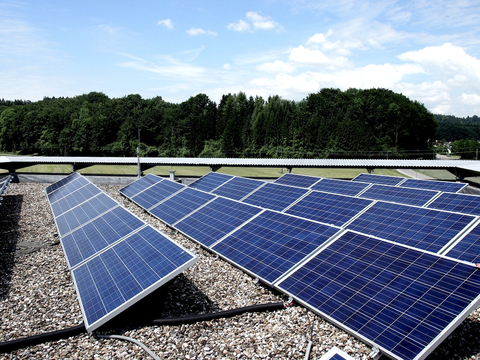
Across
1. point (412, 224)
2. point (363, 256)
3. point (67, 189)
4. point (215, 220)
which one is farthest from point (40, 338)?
point (67, 189)

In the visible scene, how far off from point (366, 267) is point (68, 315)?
29.1 feet

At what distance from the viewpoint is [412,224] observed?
12.5 m

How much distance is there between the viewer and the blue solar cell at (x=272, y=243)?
1089cm

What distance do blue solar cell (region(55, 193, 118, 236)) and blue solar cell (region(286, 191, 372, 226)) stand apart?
9.26m

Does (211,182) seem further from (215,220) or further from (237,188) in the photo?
(215,220)

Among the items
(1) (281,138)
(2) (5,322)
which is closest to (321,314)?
(2) (5,322)

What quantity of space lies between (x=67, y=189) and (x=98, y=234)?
13.1 m

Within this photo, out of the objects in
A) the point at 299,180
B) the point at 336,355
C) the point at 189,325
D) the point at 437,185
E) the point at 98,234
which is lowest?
the point at 189,325

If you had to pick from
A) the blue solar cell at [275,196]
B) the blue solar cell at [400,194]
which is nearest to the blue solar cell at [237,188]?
the blue solar cell at [275,196]

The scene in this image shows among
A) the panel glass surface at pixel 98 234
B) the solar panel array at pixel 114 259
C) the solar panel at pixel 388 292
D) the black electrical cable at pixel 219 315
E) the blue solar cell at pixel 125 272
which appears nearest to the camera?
the solar panel at pixel 388 292

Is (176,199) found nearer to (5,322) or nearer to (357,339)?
(5,322)

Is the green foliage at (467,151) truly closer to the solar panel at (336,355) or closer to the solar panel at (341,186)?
the solar panel at (341,186)

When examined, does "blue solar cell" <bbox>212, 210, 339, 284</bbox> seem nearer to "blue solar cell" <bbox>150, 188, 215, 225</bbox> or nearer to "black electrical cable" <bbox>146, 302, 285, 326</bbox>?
"black electrical cable" <bbox>146, 302, 285, 326</bbox>

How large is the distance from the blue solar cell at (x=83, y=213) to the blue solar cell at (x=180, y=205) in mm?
3303
